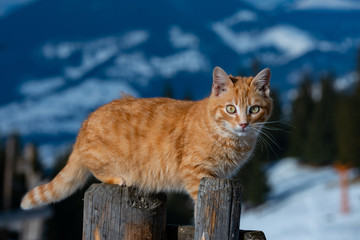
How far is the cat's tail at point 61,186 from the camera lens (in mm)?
4953

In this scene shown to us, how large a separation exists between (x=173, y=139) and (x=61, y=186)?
1.35m

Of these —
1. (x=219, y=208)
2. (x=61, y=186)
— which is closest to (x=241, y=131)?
(x=219, y=208)

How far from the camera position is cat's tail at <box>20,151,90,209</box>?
495 cm

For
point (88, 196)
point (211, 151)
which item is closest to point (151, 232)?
point (88, 196)

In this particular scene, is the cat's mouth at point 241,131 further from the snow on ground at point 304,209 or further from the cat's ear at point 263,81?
the snow on ground at point 304,209

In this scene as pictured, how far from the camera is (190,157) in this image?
4.71 m

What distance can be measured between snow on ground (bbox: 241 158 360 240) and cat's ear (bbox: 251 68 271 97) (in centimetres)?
2666

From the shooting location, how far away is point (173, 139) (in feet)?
15.9

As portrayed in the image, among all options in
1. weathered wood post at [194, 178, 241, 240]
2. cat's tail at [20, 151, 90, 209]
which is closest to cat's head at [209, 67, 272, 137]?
weathered wood post at [194, 178, 241, 240]

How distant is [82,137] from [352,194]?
4023cm

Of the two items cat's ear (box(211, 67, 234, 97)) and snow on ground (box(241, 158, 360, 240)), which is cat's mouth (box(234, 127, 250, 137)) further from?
snow on ground (box(241, 158, 360, 240))

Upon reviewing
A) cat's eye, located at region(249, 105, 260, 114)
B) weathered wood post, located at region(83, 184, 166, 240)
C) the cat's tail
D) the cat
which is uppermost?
cat's eye, located at region(249, 105, 260, 114)

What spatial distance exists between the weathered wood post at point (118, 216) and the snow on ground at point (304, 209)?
27485 mm

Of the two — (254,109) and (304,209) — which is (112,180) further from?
(304,209)
